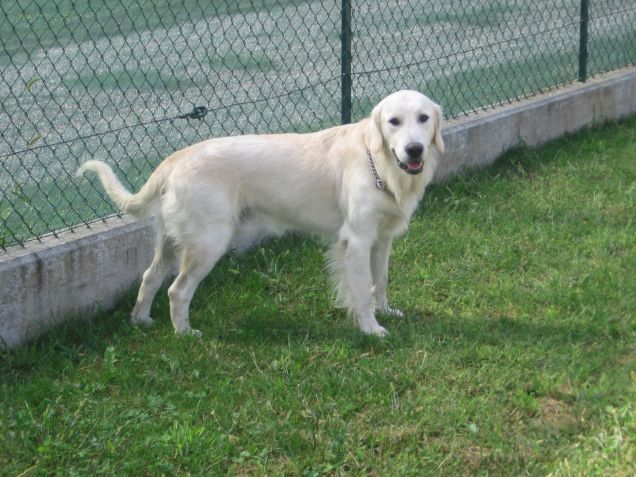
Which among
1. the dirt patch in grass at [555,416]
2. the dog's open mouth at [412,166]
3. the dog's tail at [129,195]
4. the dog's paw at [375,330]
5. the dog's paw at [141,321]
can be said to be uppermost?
the dog's open mouth at [412,166]

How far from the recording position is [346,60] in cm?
606

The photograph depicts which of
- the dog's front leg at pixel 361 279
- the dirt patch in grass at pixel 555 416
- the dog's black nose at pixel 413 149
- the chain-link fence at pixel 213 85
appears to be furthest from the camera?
the chain-link fence at pixel 213 85

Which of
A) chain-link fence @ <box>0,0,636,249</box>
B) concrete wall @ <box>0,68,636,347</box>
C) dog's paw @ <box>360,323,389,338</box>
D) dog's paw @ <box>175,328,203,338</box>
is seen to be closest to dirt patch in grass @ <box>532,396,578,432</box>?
dog's paw @ <box>360,323,389,338</box>

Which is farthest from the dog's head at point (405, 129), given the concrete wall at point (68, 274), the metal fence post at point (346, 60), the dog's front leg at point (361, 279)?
the metal fence post at point (346, 60)

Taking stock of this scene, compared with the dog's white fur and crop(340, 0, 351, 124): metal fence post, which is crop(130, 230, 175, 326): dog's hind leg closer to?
the dog's white fur

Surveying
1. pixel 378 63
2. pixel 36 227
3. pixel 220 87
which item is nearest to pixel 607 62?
pixel 378 63

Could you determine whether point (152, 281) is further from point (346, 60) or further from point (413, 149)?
point (346, 60)

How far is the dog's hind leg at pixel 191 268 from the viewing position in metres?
4.54

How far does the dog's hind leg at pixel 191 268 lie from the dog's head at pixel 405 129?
82 cm

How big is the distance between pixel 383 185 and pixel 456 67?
4561mm

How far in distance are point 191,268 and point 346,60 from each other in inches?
81.9

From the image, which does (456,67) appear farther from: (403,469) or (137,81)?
(403,469)

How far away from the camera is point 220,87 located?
339 inches

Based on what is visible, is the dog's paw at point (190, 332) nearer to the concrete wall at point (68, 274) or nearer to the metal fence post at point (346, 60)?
the concrete wall at point (68, 274)
